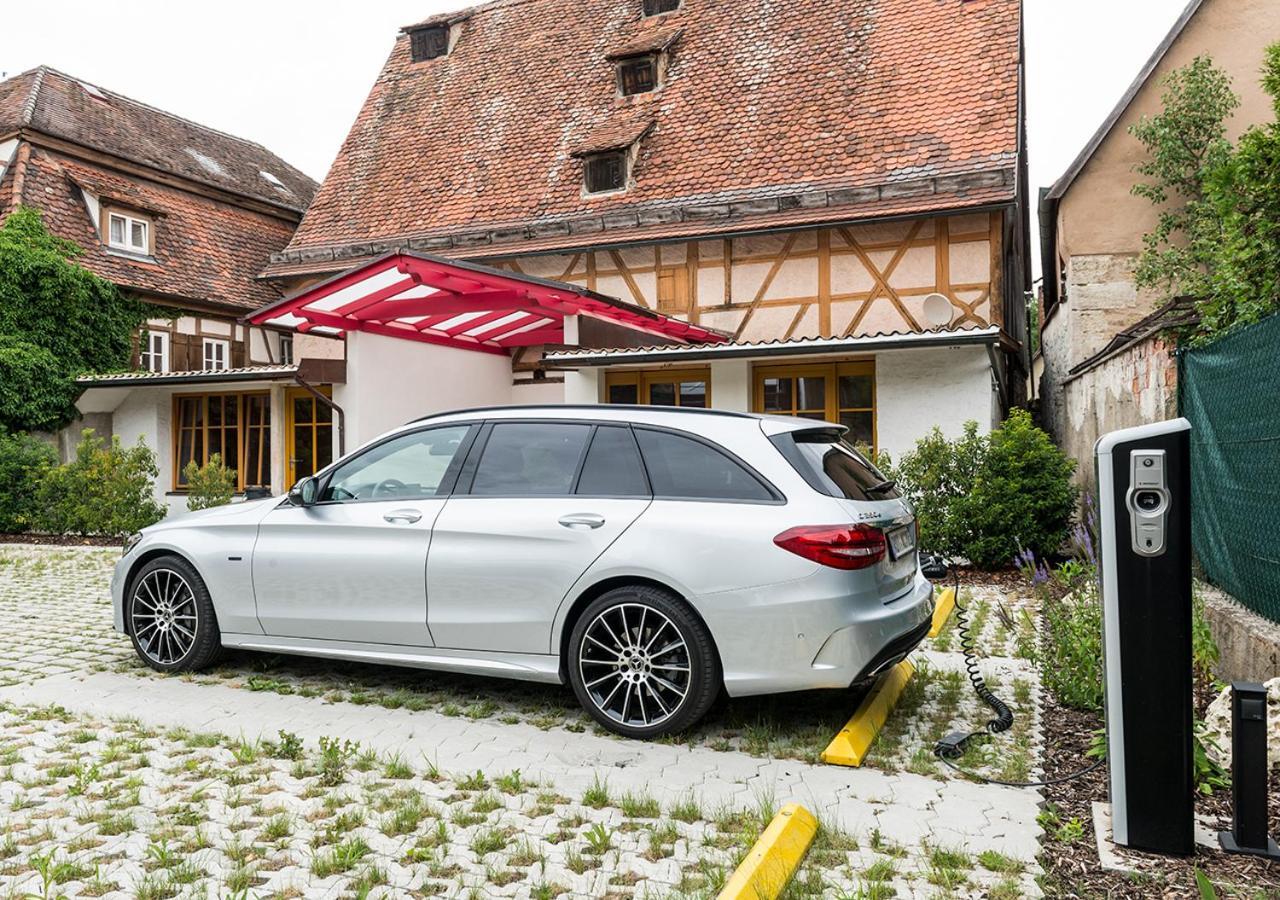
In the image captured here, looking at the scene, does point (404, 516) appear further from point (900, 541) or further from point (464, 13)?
point (464, 13)

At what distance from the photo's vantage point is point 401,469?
5.72m

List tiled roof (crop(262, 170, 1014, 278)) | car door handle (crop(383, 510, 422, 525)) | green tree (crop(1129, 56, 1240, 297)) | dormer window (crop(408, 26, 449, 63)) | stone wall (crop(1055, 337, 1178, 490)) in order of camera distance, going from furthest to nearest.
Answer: dormer window (crop(408, 26, 449, 63)) → green tree (crop(1129, 56, 1240, 297)) → tiled roof (crop(262, 170, 1014, 278)) → stone wall (crop(1055, 337, 1178, 490)) → car door handle (crop(383, 510, 422, 525))

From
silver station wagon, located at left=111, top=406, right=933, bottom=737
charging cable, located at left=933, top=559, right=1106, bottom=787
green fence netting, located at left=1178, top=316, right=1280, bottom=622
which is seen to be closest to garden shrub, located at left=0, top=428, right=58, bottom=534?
silver station wagon, located at left=111, top=406, right=933, bottom=737

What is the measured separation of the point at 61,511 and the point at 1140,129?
18.2m

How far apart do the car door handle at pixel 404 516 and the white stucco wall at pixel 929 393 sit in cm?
860

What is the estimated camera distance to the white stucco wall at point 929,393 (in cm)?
1234

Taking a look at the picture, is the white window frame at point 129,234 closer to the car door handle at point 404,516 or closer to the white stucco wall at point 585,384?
the white stucco wall at point 585,384

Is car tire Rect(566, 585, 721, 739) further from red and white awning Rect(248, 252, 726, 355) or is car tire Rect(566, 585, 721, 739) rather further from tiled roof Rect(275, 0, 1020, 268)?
tiled roof Rect(275, 0, 1020, 268)

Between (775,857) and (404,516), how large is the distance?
3.01 metres

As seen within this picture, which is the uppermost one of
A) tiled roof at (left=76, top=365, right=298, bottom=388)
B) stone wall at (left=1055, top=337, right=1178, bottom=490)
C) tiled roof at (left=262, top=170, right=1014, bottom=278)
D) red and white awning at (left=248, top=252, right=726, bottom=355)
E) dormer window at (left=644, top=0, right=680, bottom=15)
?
dormer window at (left=644, top=0, right=680, bottom=15)

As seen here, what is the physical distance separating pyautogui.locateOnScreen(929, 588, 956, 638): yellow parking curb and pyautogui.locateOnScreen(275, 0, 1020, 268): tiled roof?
26.1 feet

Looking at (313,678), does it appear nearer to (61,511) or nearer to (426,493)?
(426,493)

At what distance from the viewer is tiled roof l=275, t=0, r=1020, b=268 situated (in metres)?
16.1

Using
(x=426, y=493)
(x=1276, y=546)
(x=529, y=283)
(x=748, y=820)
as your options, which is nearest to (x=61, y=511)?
(x=529, y=283)
